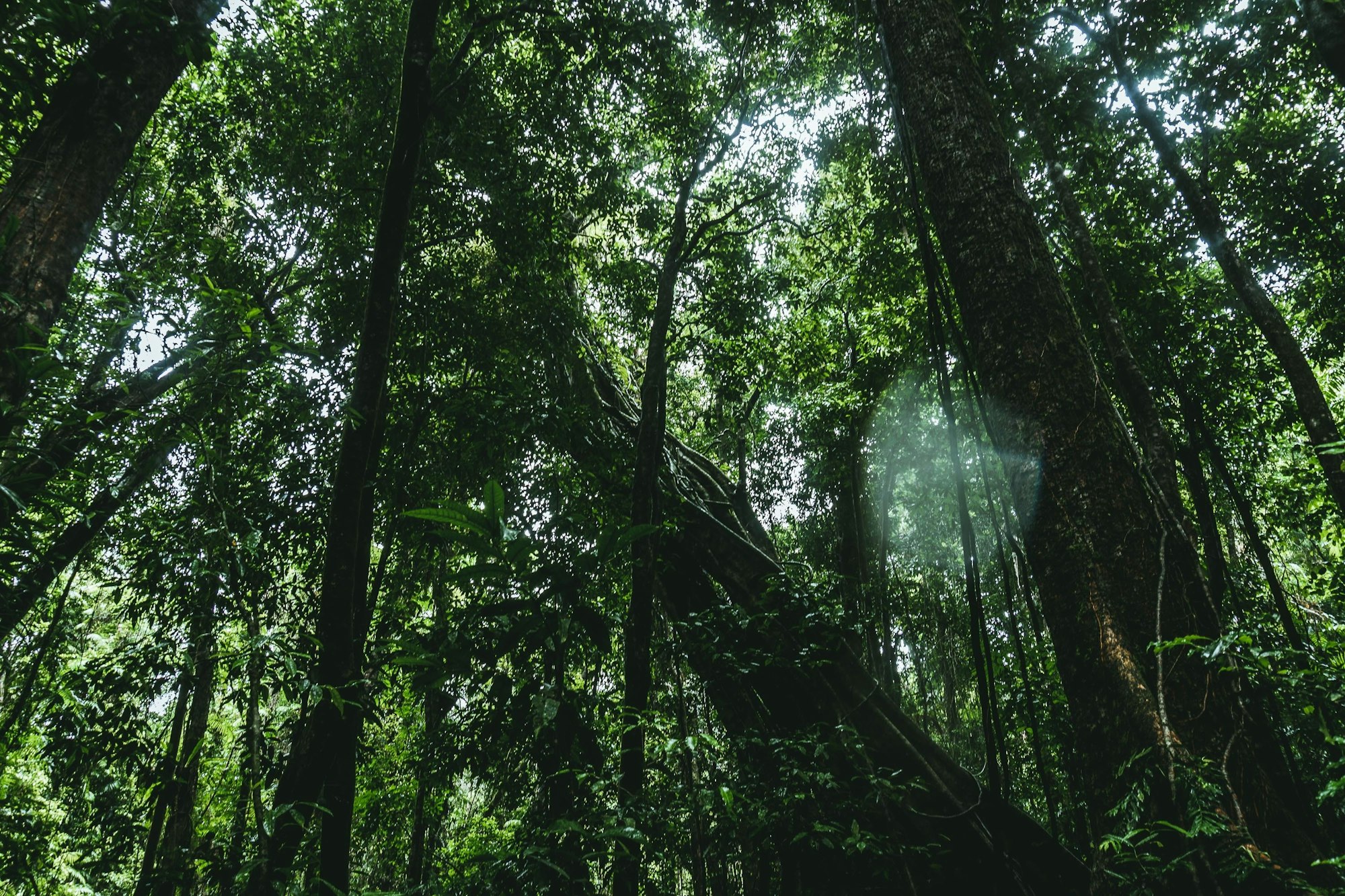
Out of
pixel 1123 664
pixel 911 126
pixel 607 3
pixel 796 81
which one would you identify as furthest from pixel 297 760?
pixel 796 81

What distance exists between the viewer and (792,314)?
10.2 meters

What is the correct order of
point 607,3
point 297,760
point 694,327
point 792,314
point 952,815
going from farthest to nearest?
point 792,314, point 694,327, point 607,3, point 952,815, point 297,760

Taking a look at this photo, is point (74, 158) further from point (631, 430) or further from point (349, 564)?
point (631, 430)

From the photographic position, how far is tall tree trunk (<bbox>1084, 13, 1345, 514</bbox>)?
15.3 feet

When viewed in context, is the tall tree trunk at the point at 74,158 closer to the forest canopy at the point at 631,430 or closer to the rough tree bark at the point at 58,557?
the forest canopy at the point at 631,430

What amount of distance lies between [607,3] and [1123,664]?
611 cm

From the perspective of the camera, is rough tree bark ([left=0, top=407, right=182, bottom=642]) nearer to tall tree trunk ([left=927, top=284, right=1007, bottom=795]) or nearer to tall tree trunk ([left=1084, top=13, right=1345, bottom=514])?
tall tree trunk ([left=927, top=284, right=1007, bottom=795])

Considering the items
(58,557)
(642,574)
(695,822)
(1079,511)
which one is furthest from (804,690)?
(58,557)

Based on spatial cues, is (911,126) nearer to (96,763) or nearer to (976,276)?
(976,276)

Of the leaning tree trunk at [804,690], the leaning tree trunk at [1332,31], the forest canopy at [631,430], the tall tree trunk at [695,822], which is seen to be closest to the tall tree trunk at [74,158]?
the forest canopy at [631,430]

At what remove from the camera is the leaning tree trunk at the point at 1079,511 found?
1524mm

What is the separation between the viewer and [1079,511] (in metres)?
1.82

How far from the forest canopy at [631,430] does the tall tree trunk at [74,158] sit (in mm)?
16

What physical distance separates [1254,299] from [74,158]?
23.9 ft
